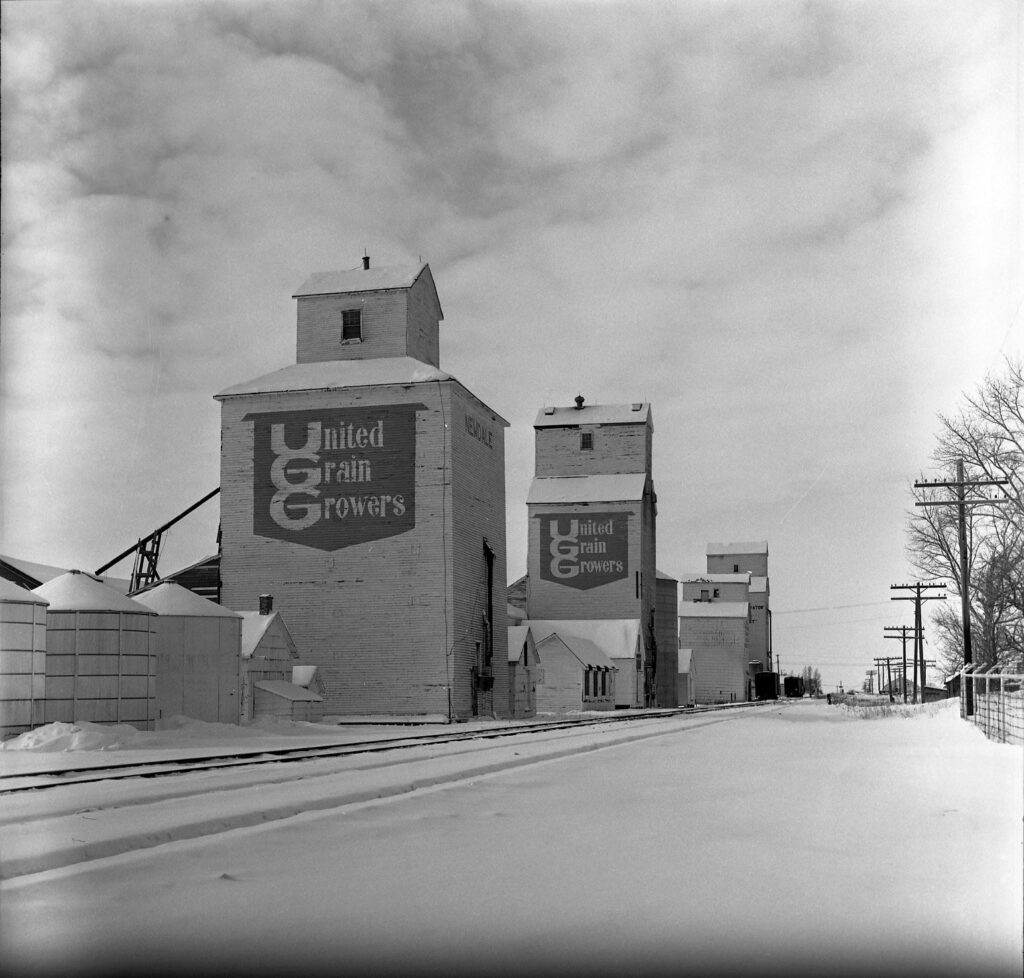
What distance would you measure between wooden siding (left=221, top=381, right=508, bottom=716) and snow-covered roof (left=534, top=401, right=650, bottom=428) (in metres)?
29.7

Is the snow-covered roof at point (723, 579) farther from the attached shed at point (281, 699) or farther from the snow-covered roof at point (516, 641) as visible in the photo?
the attached shed at point (281, 699)

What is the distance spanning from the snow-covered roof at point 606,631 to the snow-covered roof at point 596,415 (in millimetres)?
12660

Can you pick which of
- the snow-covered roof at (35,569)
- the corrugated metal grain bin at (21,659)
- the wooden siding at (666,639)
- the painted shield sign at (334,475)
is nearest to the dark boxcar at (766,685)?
the wooden siding at (666,639)

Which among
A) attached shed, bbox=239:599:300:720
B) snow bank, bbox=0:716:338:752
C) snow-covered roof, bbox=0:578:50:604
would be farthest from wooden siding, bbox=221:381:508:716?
snow-covered roof, bbox=0:578:50:604

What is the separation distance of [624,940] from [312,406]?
132 ft

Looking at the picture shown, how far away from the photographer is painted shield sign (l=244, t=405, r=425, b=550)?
43.6 m

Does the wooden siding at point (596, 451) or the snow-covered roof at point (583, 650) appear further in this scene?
the wooden siding at point (596, 451)

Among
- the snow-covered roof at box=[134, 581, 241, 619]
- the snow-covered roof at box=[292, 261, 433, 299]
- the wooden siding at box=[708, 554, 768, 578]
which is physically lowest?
the snow-covered roof at box=[134, 581, 241, 619]

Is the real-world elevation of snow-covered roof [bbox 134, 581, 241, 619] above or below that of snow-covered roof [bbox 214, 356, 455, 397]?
below

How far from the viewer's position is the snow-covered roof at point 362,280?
46.8m

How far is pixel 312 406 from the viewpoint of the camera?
148ft

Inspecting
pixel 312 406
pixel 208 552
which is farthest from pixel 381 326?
pixel 208 552

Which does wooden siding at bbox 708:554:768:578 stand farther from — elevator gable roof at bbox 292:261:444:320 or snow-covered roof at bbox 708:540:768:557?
elevator gable roof at bbox 292:261:444:320

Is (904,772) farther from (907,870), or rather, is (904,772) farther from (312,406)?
(312,406)
